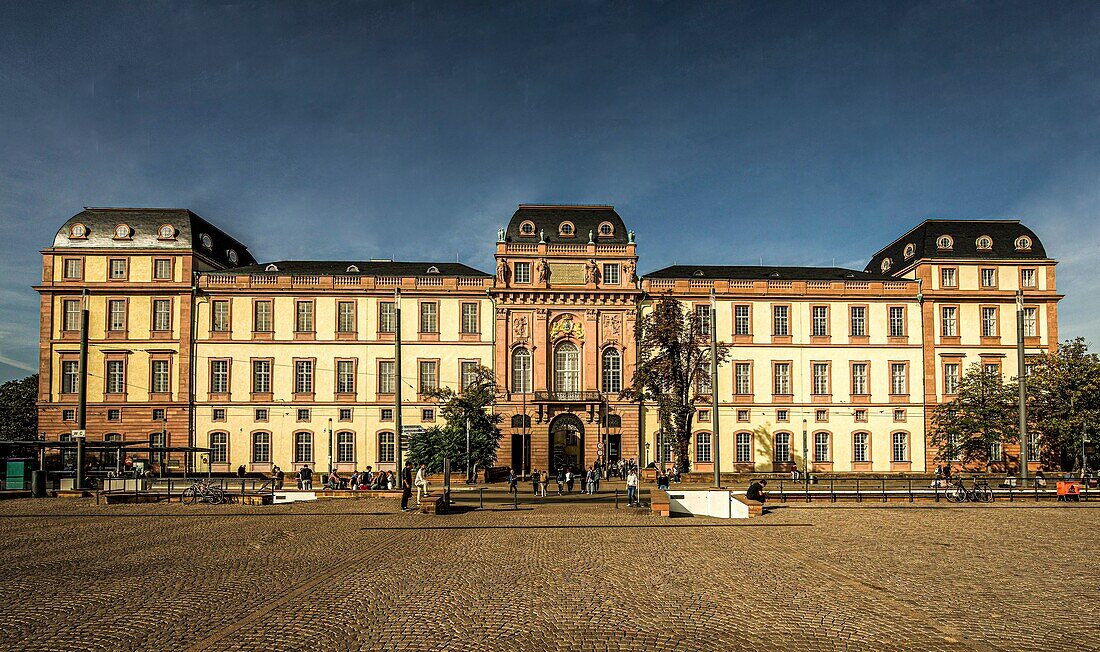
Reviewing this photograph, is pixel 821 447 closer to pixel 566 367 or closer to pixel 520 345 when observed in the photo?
pixel 566 367

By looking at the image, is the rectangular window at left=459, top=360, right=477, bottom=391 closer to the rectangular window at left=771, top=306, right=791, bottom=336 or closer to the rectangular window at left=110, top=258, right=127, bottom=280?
the rectangular window at left=771, top=306, right=791, bottom=336

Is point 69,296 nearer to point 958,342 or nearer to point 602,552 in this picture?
point 602,552

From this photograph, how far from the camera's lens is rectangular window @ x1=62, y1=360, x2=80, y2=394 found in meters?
56.7

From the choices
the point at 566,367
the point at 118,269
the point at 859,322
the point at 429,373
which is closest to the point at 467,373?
the point at 429,373

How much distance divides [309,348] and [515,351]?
14236mm

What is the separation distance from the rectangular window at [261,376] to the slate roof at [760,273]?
27272 mm

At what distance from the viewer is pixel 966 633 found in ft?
36.9

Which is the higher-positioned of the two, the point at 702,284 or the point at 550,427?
the point at 702,284

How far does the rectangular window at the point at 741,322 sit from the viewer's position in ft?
195

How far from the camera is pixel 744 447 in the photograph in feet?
192

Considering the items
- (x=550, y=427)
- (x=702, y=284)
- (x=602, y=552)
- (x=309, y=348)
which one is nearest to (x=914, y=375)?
(x=702, y=284)

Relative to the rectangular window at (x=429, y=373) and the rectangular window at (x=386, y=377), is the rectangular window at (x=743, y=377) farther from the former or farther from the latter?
the rectangular window at (x=386, y=377)

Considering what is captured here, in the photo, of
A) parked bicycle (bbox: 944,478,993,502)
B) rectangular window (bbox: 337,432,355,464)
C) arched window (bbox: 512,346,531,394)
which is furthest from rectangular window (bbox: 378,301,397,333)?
parked bicycle (bbox: 944,478,993,502)

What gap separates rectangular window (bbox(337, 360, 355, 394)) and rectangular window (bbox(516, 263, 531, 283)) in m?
12.9
